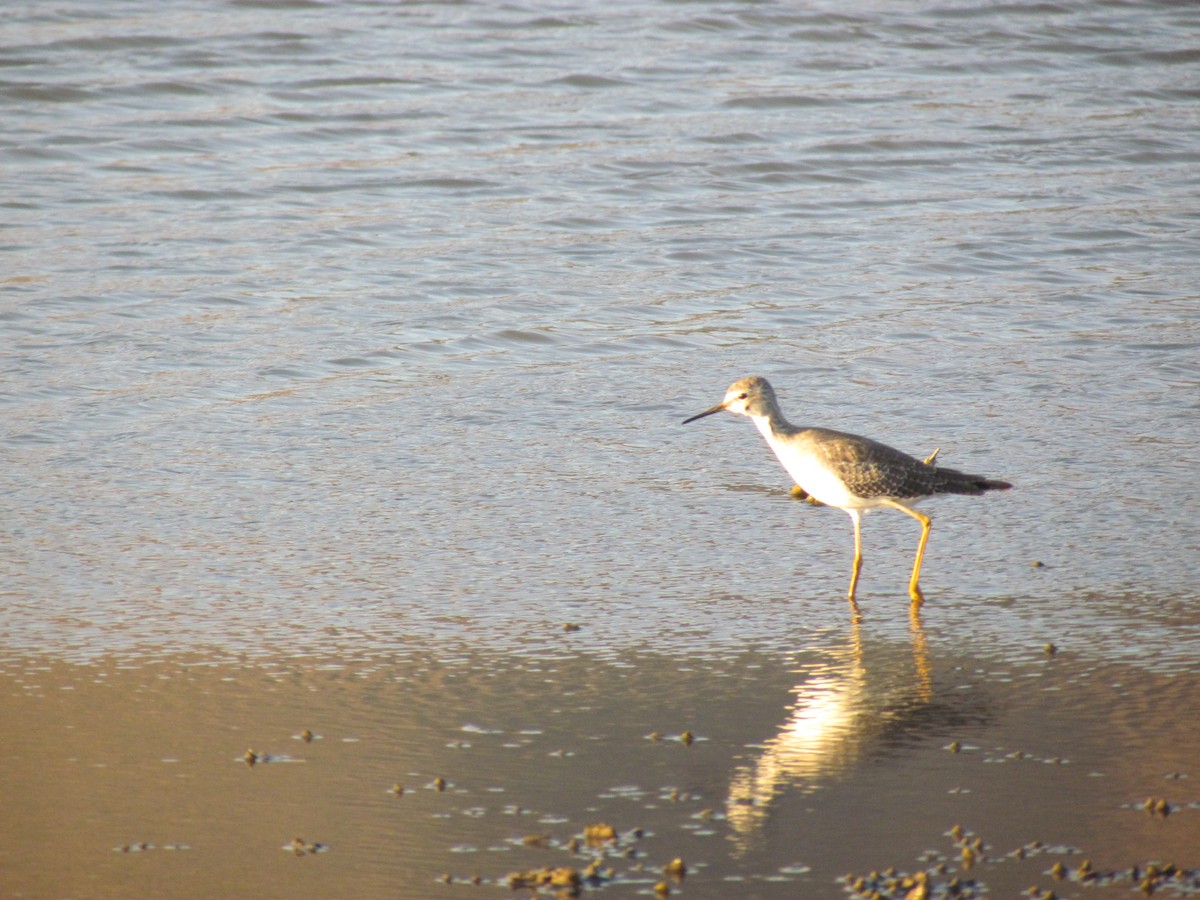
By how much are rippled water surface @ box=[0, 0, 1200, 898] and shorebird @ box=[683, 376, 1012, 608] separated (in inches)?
9.6

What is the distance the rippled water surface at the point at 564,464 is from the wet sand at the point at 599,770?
2 cm

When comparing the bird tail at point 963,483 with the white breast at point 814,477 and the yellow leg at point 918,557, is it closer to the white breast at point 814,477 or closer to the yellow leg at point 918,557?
the yellow leg at point 918,557

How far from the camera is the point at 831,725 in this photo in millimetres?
4773

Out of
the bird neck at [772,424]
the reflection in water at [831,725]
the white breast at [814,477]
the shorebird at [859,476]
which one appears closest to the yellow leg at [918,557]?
the shorebird at [859,476]

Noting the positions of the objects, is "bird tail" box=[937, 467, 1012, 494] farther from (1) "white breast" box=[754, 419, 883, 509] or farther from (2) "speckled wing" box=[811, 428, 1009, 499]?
(1) "white breast" box=[754, 419, 883, 509]

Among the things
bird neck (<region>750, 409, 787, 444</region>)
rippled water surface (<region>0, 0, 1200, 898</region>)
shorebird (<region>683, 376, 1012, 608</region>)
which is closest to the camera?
rippled water surface (<region>0, 0, 1200, 898</region>)

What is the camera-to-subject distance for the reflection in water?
4.33m

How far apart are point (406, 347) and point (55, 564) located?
11.3 feet

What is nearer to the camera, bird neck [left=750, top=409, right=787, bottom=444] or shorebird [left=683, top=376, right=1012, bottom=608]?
shorebird [left=683, top=376, right=1012, bottom=608]

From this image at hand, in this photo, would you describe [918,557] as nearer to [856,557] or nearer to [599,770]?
[856,557]

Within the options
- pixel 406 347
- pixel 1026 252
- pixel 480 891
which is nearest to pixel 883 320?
pixel 1026 252

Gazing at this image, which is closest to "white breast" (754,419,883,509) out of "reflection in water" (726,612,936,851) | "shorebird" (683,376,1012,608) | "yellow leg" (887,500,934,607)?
"shorebird" (683,376,1012,608)

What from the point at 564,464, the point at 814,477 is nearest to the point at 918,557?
the point at 814,477

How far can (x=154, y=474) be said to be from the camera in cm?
707
